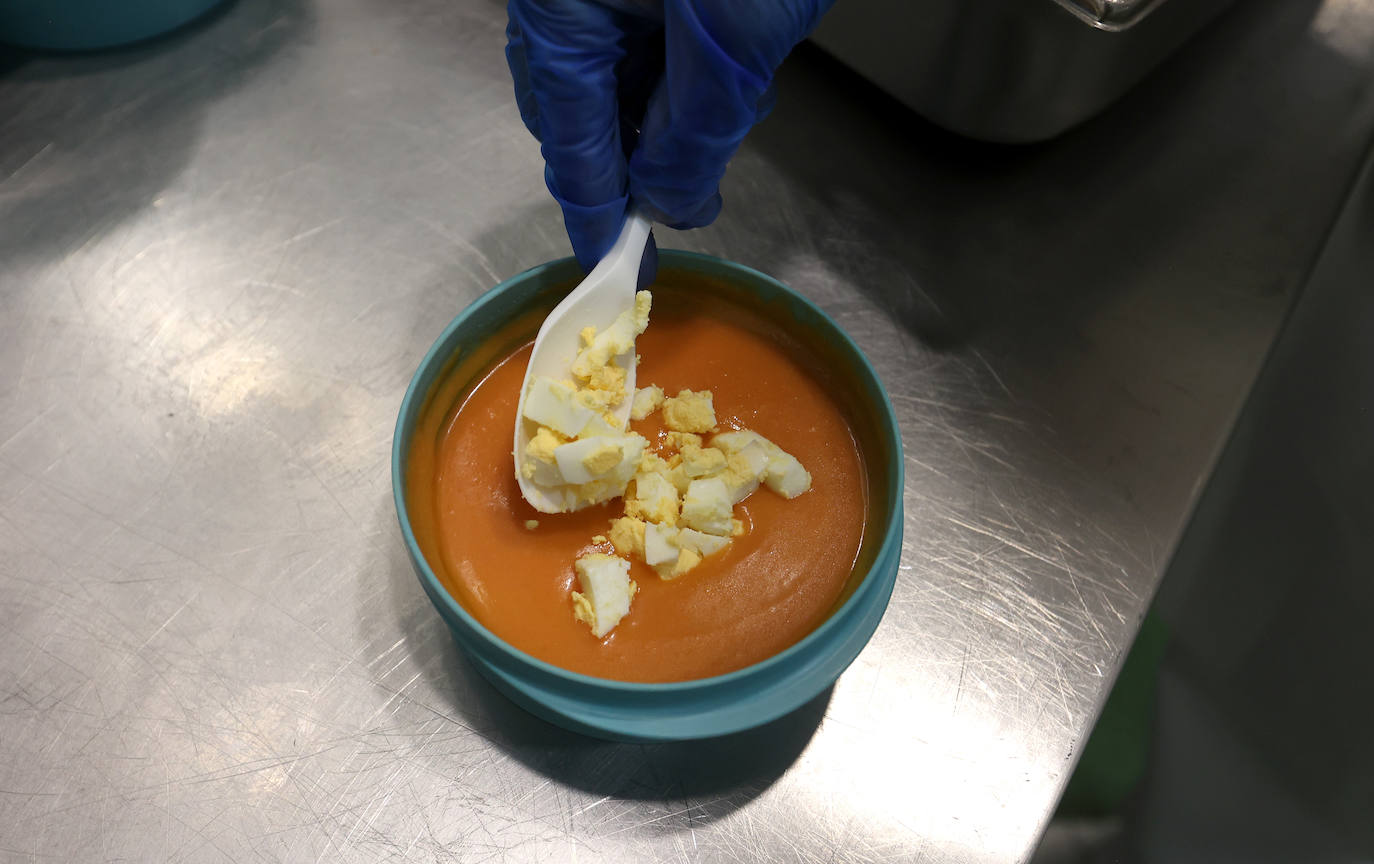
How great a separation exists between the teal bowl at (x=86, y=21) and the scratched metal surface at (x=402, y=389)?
4 centimetres

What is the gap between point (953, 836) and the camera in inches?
38.7

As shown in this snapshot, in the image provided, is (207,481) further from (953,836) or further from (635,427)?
(953,836)

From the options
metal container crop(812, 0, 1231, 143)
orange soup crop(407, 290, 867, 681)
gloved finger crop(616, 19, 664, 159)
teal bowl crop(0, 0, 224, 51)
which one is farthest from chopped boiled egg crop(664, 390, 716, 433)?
teal bowl crop(0, 0, 224, 51)

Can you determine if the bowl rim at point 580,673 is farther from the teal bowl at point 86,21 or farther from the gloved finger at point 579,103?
the teal bowl at point 86,21

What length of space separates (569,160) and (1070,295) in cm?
76

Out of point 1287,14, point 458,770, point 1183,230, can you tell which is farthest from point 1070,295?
point 458,770

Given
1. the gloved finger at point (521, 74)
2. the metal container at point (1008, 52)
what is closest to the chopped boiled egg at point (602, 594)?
the gloved finger at point (521, 74)

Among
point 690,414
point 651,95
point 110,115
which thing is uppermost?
point 651,95

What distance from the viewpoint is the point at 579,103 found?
93 cm

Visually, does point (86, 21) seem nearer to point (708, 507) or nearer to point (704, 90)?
point (704, 90)

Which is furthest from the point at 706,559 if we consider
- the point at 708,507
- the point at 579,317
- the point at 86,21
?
the point at 86,21

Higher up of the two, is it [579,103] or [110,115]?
Result: [579,103]

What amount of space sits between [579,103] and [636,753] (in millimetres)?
658

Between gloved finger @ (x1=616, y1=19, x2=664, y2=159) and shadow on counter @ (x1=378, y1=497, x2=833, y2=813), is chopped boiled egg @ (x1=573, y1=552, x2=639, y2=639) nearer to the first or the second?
shadow on counter @ (x1=378, y1=497, x2=833, y2=813)
